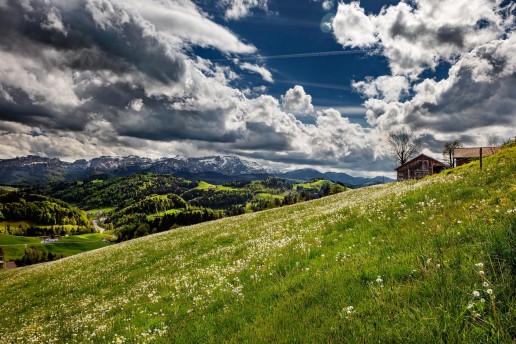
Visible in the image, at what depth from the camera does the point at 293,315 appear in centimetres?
562

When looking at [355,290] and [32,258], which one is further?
[32,258]

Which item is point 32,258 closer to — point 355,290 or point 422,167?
point 422,167

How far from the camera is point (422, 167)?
288 feet

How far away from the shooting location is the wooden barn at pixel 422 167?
84125 mm

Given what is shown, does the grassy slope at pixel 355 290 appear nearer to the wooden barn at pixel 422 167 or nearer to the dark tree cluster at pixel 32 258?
the wooden barn at pixel 422 167

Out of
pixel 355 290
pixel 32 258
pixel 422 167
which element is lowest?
pixel 32 258

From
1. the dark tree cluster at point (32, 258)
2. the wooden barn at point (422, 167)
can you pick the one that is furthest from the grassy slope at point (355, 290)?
the dark tree cluster at point (32, 258)

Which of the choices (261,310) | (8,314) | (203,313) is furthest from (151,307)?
(8,314)

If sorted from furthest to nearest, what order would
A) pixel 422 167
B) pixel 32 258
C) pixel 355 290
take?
pixel 32 258 → pixel 422 167 → pixel 355 290

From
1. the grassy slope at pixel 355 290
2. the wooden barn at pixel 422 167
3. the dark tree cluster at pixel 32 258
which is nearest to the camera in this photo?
the grassy slope at pixel 355 290

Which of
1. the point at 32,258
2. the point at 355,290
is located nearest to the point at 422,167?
the point at 355,290

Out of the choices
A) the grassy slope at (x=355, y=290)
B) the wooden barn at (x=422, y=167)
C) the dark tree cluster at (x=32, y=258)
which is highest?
the wooden barn at (x=422, y=167)

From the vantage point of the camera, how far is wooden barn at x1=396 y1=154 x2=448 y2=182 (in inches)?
3312

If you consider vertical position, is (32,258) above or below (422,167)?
below
